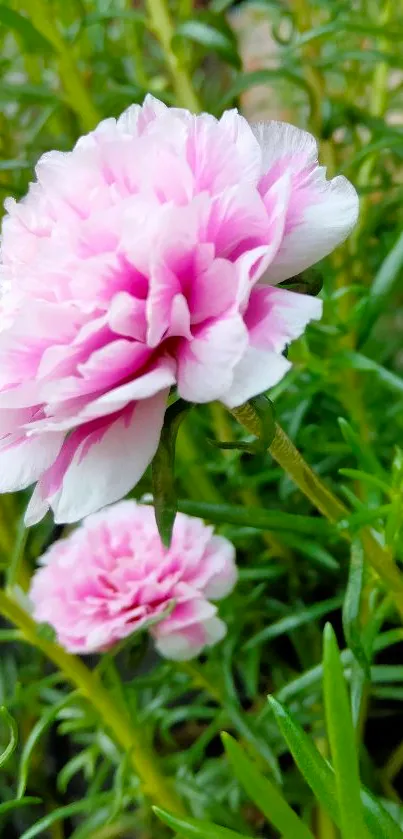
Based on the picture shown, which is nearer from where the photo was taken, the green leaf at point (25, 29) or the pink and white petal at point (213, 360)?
the pink and white petal at point (213, 360)

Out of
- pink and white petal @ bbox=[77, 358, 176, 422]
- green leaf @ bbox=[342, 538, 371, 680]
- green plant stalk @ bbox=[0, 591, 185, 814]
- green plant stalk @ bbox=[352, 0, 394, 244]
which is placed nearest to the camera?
pink and white petal @ bbox=[77, 358, 176, 422]

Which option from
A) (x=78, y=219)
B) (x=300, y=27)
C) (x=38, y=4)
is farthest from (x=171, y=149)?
(x=300, y=27)

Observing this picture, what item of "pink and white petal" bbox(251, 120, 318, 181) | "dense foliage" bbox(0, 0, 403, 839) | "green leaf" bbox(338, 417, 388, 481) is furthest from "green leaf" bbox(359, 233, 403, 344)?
"pink and white petal" bbox(251, 120, 318, 181)

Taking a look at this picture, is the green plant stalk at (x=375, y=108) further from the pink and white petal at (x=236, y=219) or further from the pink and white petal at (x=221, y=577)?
the pink and white petal at (x=236, y=219)

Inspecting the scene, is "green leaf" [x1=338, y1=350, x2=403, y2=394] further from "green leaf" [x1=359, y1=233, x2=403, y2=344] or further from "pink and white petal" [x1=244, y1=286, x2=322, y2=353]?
"pink and white petal" [x1=244, y1=286, x2=322, y2=353]

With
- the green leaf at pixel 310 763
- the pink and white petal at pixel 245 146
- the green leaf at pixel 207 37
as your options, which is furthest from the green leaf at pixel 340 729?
the green leaf at pixel 207 37

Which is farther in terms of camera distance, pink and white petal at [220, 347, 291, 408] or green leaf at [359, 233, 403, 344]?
green leaf at [359, 233, 403, 344]
